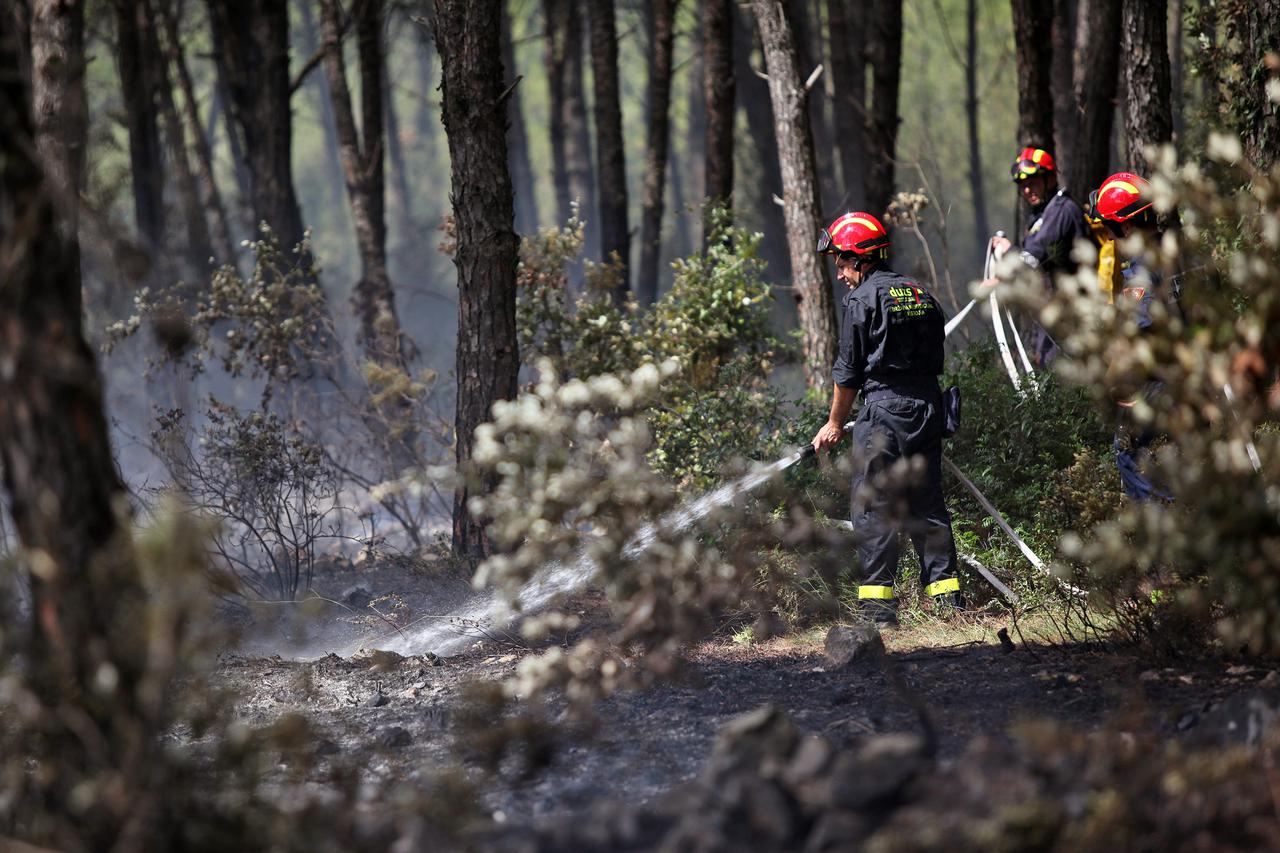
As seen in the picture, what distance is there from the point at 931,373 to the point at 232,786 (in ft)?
13.8

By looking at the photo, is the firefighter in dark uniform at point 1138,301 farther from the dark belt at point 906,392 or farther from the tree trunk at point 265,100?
the tree trunk at point 265,100

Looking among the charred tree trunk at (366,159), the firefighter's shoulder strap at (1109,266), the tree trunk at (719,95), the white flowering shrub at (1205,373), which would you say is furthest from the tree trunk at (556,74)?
the white flowering shrub at (1205,373)

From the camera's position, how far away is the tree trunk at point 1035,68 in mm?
10320

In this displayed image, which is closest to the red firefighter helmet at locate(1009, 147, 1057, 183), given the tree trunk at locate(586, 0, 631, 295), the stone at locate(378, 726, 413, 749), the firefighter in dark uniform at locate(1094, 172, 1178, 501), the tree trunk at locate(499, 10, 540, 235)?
the firefighter in dark uniform at locate(1094, 172, 1178, 501)

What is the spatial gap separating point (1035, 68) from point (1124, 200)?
4.62m

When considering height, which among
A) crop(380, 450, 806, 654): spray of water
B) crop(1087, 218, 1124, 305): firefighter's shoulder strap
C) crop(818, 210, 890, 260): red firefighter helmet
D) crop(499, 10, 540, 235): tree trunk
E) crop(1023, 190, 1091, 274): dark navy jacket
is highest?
crop(499, 10, 540, 235): tree trunk

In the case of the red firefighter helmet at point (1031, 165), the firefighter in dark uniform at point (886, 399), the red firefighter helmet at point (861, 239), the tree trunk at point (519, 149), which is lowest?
the firefighter in dark uniform at point (886, 399)

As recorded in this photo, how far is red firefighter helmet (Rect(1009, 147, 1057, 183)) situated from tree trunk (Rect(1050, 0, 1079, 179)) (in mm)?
4738

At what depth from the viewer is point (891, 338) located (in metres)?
6.16

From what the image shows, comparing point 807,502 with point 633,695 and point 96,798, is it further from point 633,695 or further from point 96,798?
point 96,798

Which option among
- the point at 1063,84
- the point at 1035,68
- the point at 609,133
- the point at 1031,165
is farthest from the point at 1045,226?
the point at 1063,84

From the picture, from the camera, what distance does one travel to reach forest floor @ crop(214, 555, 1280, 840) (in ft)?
13.9

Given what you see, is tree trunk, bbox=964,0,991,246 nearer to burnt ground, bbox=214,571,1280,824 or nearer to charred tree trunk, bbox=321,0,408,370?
charred tree trunk, bbox=321,0,408,370

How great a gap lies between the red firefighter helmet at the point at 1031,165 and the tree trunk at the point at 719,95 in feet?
11.8
